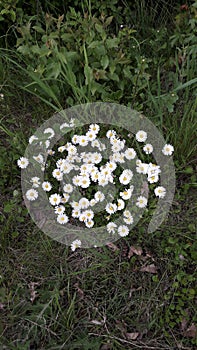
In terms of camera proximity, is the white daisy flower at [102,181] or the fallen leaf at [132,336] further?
the white daisy flower at [102,181]

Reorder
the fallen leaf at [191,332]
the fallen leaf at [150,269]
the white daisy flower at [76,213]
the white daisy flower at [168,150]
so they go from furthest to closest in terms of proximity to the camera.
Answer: the white daisy flower at [168,150] → the white daisy flower at [76,213] → the fallen leaf at [150,269] → the fallen leaf at [191,332]

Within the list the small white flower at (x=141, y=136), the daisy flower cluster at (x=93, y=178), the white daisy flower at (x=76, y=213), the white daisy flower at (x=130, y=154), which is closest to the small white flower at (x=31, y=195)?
the daisy flower cluster at (x=93, y=178)

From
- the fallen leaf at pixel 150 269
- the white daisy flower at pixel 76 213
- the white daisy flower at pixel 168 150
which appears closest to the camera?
the fallen leaf at pixel 150 269

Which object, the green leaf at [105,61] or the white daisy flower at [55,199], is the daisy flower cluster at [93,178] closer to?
the white daisy flower at [55,199]

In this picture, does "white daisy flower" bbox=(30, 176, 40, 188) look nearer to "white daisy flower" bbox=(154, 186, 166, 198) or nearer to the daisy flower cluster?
the daisy flower cluster

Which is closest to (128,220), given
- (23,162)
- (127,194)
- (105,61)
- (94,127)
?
(127,194)

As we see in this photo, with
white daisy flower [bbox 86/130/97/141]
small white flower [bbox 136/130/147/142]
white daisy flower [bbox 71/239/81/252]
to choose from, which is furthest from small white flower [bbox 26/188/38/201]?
small white flower [bbox 136/130/147/142]

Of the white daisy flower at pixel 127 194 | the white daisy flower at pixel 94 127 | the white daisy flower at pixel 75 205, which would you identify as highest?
the white daisy flower at pixel 94 127
